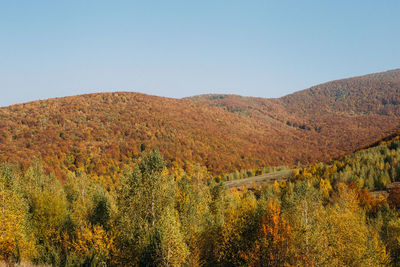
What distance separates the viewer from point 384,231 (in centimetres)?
4991

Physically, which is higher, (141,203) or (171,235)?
(141,203)

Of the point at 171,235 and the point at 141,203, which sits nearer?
the point at 171,235

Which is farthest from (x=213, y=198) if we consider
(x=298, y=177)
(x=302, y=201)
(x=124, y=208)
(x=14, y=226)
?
(x=298, y=177)

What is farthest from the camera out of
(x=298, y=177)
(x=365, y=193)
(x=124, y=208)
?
(x=298, y=177)

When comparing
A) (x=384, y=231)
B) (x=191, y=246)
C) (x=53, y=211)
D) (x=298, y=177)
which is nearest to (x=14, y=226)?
(x=53, y=211)

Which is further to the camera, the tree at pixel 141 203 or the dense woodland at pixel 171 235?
the tree at pixel 141 203

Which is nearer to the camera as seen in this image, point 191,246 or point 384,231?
point 191,246

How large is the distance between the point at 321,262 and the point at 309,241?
250 centimetres

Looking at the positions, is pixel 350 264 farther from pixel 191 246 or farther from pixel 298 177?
pixel 298 177

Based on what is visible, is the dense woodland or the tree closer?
the dense woodland

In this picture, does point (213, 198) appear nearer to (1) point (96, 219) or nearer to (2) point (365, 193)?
(1) point (96, 219)

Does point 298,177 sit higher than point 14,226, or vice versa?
point 14,226

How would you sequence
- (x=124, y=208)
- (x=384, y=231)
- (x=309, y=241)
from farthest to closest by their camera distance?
(x=384, y=231), (x=124, y=208), (x=309, y=241)

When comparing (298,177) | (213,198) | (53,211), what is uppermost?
(53,211)
